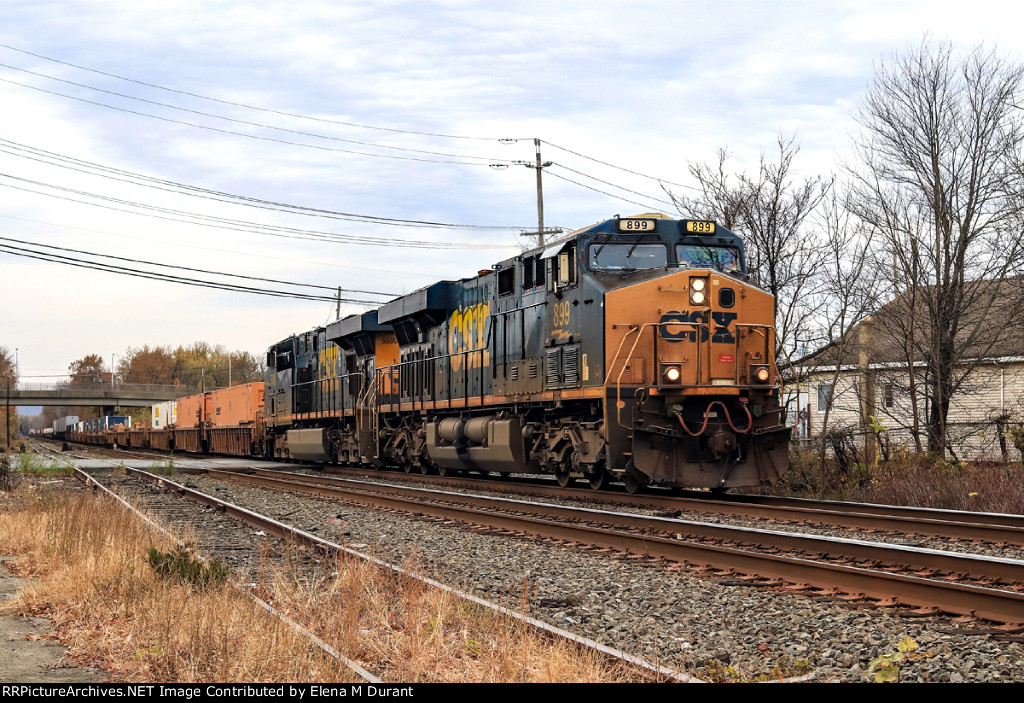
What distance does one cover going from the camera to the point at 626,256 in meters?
14.4

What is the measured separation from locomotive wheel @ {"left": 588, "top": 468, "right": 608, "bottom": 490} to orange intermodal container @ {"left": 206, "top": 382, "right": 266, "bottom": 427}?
71.1ft

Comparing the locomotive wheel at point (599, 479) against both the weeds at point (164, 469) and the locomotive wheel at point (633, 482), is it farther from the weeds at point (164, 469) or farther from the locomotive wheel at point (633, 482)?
the weeds at point (164, 469)

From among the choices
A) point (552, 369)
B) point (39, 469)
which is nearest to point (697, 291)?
point (552, 369)

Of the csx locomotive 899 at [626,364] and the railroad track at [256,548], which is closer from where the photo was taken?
the railroad track at [256,548]

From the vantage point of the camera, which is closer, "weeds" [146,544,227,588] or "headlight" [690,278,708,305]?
"weeds" [146,544,227,588]

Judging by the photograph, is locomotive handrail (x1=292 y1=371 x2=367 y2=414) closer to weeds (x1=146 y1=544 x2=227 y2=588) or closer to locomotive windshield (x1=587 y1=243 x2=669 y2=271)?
locomotive windshield (x1=587 y1=243 x2=669 y2=271)

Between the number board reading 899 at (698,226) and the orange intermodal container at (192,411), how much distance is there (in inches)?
1377

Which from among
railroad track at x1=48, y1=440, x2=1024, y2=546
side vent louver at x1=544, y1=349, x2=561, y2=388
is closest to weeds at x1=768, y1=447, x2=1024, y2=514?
railroad track at x1=48, y1=440, x2=1024, y2=546

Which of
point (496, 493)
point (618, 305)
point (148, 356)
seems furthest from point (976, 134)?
point (148, 356)

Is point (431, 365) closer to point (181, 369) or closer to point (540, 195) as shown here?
point (540, 195)

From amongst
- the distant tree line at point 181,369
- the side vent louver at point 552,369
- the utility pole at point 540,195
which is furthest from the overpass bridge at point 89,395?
the side vent louver at point 552,369

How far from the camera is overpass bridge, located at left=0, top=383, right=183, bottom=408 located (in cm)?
9069

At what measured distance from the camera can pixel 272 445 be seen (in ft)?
111

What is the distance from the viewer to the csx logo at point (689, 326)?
1369cm
